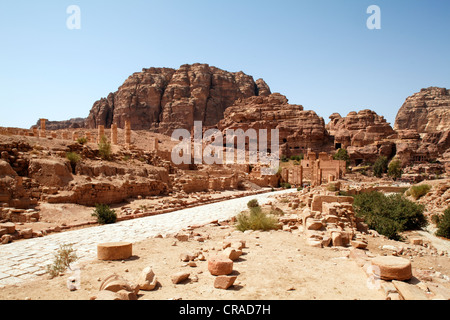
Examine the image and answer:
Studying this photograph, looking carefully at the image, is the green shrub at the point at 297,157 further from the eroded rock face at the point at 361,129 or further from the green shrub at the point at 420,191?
the green shrub at the point at 420,191

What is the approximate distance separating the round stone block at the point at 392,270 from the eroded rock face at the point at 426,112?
102653 millimetres

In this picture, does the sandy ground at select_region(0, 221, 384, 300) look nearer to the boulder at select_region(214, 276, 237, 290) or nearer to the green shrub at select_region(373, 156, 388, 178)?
the boulder at select_region(214, 276, 237, 290)

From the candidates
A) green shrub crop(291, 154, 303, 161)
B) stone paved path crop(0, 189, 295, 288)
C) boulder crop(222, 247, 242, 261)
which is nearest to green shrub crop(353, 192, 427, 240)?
stone paved path crop(0, 189, 295, 288)

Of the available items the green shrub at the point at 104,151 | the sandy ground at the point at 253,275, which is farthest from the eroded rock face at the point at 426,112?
the sandy ground at the point at 253,275

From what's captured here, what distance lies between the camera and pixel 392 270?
160 inches

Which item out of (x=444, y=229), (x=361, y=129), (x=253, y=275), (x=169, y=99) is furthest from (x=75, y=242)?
(x=169, y=99)

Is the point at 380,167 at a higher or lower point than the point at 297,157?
lower

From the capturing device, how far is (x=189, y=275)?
4.67 metres

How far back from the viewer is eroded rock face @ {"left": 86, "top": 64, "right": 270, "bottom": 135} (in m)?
81.6

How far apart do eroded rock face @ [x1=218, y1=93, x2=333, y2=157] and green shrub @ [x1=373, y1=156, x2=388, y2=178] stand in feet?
43.3

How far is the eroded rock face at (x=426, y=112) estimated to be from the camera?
90000 mm

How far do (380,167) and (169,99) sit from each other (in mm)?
57159

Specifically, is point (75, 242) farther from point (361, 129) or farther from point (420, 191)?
point (361, 129)
